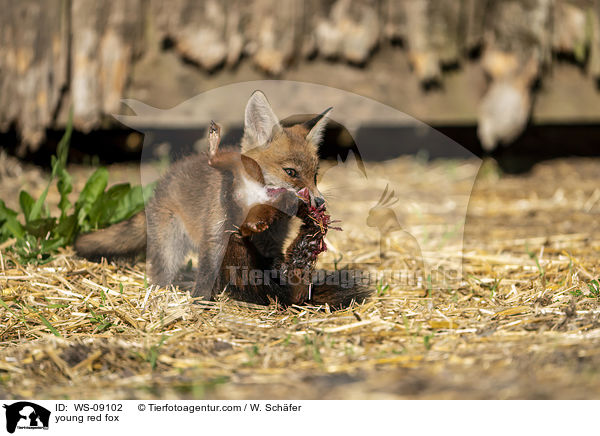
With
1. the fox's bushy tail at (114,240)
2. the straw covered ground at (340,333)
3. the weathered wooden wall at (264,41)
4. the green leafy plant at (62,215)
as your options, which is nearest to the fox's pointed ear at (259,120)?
the straw covered ground at (340,333)

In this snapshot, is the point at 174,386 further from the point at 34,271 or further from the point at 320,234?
the point at 34,271

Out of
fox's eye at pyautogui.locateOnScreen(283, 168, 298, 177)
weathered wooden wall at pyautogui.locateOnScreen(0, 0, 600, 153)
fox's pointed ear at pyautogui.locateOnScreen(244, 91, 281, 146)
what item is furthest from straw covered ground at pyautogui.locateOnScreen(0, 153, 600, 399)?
weathered wooden wall at pyautogui.locateOnScreen(0, 0, 600, 153)

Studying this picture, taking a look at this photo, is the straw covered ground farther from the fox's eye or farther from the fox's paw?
the fox's eye

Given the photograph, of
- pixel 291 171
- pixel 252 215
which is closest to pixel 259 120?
pixel 291 171

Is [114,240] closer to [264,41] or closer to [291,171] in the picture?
[291,171]

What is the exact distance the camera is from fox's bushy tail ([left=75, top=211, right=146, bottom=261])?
359 cm

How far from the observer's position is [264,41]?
19.2 feet

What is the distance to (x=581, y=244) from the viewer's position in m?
4.20

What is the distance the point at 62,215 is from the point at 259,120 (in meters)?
1.52

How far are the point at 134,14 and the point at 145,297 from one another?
3.61 metres
